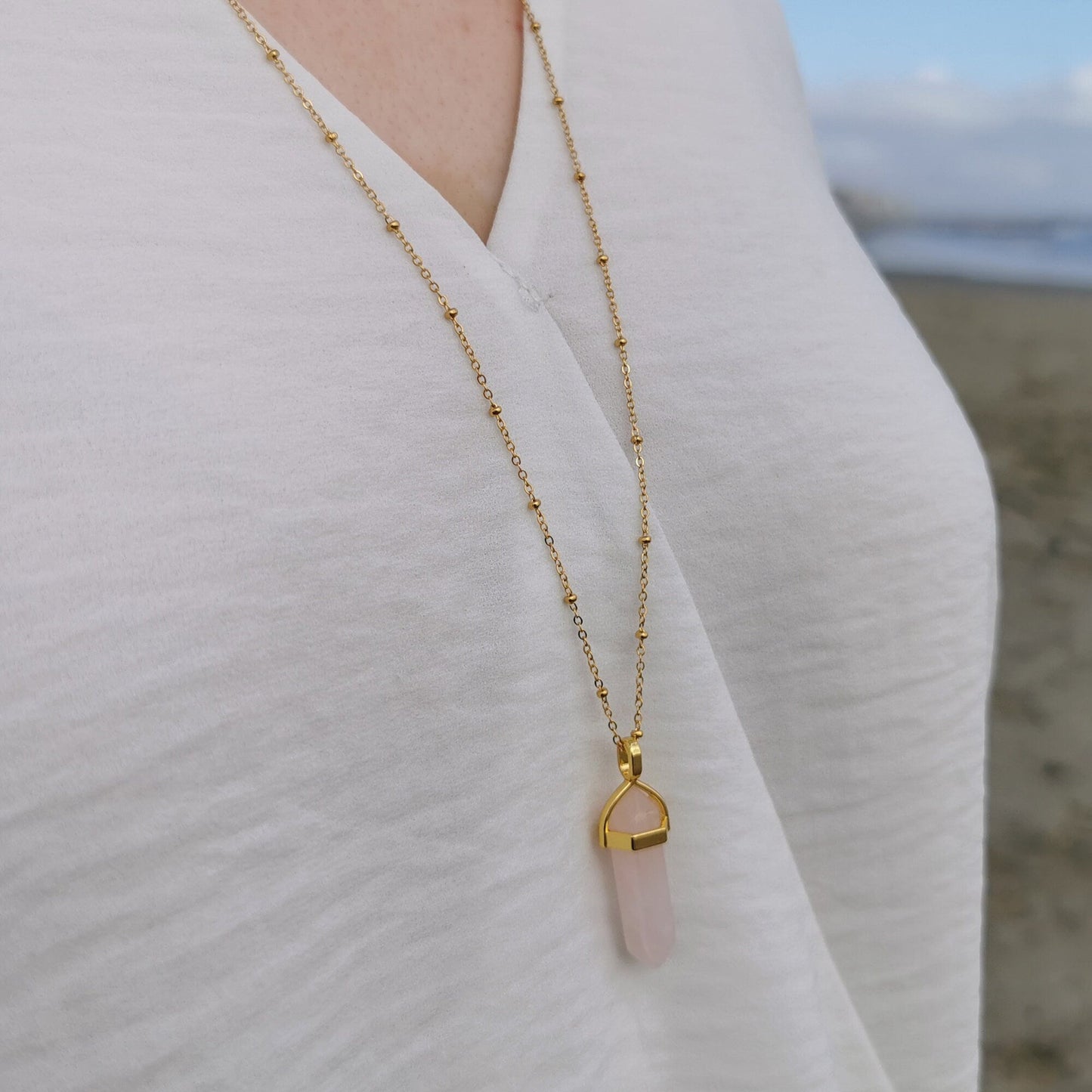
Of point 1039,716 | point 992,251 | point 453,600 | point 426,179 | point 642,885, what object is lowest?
point 992,251

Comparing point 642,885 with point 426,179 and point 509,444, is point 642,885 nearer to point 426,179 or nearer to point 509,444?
point 509,444

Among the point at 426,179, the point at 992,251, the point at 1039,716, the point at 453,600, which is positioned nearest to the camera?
the point at 453,600

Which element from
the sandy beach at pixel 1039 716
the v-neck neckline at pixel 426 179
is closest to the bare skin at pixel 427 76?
the v-neck neckline at pixel 426 179

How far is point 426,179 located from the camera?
610 mm

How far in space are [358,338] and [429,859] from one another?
25 cm

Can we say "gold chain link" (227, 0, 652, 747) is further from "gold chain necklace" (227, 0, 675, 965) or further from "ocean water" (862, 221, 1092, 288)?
"ocean water" (862, 221, 1092, 288)

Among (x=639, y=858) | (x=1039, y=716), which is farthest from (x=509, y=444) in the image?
(x=1039, y=716)

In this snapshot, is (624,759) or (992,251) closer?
(624,759)

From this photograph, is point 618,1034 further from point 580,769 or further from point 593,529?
point 593,529

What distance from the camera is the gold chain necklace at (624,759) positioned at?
0.53 meters

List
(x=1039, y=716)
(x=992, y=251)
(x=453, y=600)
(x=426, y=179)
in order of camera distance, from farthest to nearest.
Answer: (x=992, y=251)
(x=1039, y=716)
(x=426, y=179)
(x=453, y=600)

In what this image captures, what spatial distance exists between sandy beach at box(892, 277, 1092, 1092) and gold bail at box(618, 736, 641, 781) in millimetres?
1385

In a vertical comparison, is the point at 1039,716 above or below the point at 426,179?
below

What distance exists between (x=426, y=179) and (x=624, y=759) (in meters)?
0.35
